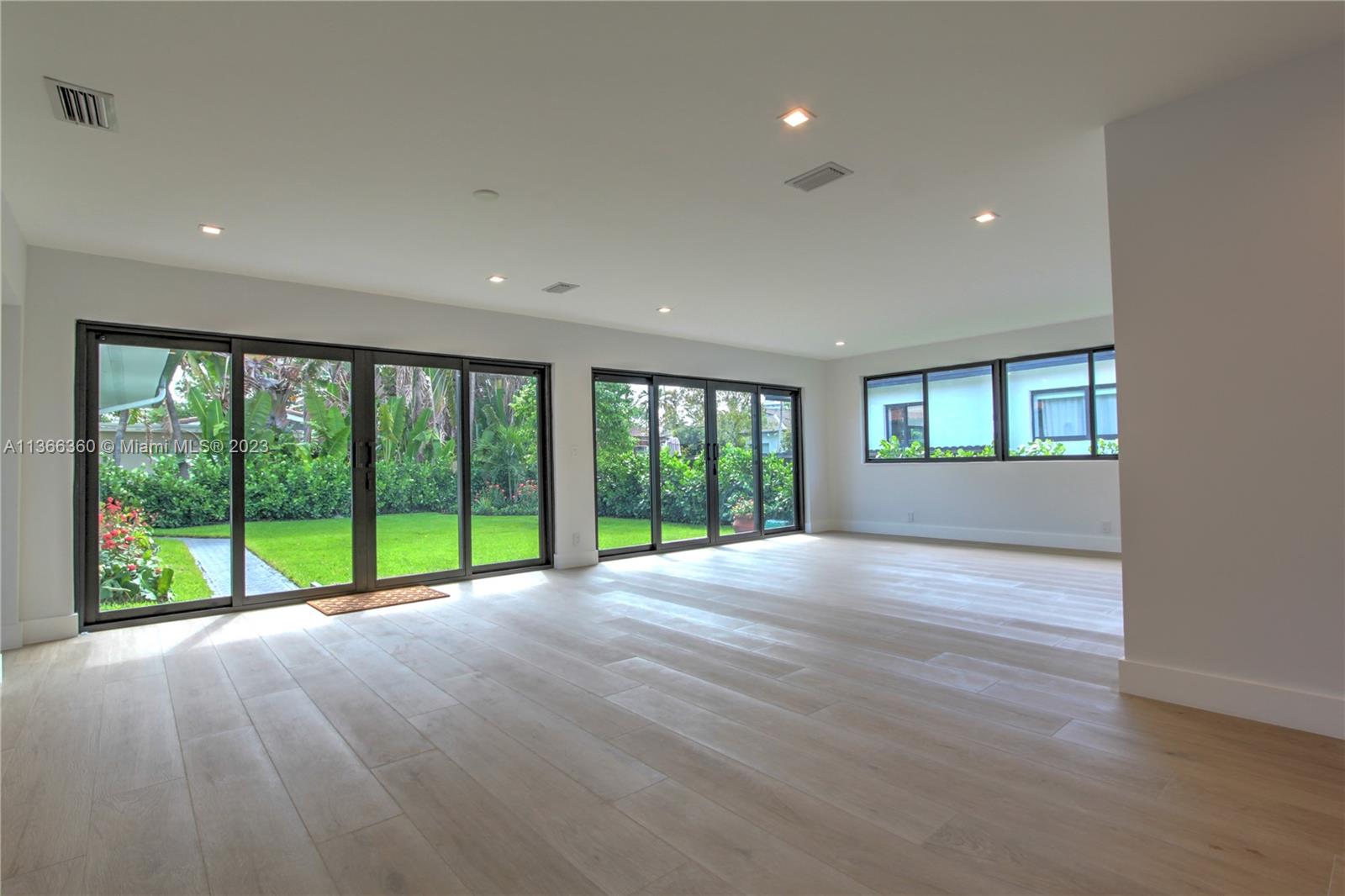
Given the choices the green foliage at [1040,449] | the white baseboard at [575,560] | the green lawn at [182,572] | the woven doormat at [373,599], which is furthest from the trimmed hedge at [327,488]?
the green foliage at [1040,449]

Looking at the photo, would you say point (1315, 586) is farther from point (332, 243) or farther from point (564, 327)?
point (564, 327)

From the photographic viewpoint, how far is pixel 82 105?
2578mm

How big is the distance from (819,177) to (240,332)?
4290 millimetres

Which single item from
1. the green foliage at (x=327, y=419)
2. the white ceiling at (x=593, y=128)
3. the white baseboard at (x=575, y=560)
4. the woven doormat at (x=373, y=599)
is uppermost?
the white ceiling at (x=593, y=128)

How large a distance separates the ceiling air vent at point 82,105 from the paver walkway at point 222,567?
3.09 meters

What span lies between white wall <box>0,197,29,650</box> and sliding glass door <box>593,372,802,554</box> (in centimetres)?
434

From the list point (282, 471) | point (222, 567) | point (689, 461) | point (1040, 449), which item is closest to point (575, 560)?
point (689, 461)

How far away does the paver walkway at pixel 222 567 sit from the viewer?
4.82m

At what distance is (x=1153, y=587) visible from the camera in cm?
283

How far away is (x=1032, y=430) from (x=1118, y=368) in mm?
5321

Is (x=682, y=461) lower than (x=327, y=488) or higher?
higher

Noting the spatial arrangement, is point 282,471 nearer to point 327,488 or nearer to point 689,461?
point 327,488

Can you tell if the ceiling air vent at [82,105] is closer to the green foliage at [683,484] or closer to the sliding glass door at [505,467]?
the sliding glass door at [505,467]

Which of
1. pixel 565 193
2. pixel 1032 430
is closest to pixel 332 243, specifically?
pixel 565 193
